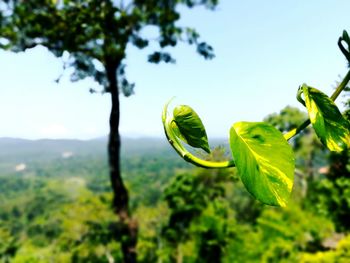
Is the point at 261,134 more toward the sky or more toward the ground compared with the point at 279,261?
more toward the sky

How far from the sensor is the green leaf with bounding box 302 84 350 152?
0.27 m

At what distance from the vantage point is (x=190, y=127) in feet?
0.99

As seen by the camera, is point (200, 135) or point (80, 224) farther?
point (80, 224)

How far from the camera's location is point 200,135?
30cm

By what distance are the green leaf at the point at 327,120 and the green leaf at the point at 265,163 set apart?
0.04 metres

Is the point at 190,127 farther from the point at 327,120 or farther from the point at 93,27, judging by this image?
the point at 93,27

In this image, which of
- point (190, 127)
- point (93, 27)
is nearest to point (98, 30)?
point (93, 27)

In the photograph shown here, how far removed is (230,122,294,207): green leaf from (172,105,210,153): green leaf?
6cm

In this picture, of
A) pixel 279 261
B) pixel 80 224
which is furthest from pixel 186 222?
pixel 279 261

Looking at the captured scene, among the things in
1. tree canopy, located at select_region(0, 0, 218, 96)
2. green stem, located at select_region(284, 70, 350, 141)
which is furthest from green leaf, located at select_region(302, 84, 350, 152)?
tree canopy, located at select_region(0, 0, 218, 96)

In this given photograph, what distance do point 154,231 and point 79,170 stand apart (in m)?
116

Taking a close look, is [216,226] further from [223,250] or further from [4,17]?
[4,17]

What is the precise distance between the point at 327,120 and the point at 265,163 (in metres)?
0.07

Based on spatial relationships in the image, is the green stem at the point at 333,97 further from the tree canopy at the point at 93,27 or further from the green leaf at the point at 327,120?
the tree canopy at the point at 93,27
